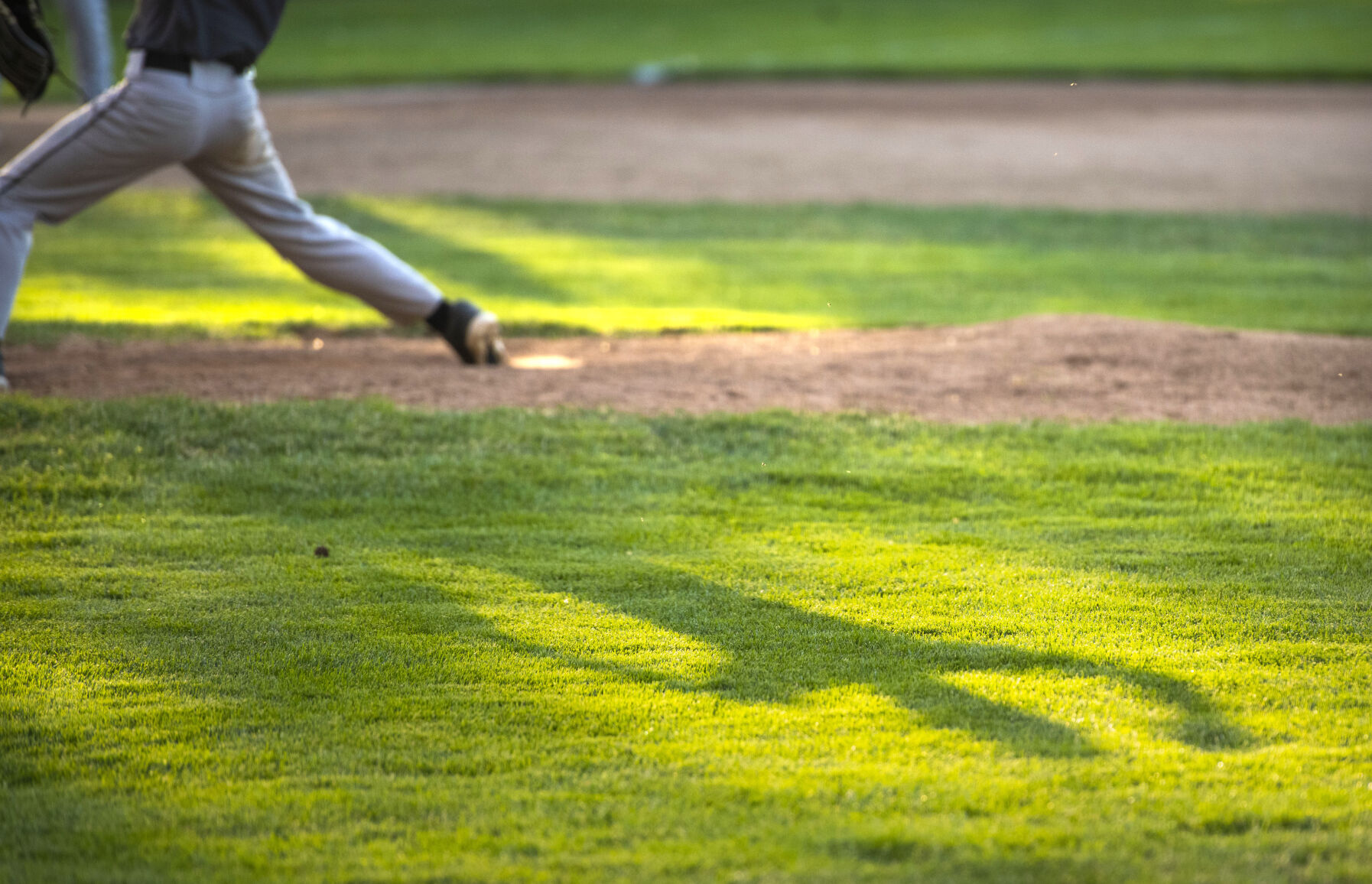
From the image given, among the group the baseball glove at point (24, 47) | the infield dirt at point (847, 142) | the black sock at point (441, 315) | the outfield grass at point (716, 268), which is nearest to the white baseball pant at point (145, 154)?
the baseball glove at point (24, 47)

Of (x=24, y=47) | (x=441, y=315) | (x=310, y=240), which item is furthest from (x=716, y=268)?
(x=24, y=47)

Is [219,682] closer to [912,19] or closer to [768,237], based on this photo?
[768,237]

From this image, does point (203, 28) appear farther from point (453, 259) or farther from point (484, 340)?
point (453, 259)

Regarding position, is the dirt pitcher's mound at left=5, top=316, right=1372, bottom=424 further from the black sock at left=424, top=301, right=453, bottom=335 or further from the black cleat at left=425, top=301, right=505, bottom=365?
the black sock at left=424, top=301, right=453, bottom=335

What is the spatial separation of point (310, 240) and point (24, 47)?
134 centimetres

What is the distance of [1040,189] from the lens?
13.3 m

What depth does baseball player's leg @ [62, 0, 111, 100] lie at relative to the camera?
1188 cm

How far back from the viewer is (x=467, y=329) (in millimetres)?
6098

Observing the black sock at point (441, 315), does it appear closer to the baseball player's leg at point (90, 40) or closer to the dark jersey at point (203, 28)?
the dark jersey at point (203, 28)

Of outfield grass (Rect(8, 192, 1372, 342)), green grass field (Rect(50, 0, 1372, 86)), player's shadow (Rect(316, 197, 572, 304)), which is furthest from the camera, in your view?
green grass field (Rect(50, 0, 1372, 86))

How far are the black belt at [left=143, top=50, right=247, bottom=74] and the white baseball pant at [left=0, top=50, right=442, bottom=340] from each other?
2cm

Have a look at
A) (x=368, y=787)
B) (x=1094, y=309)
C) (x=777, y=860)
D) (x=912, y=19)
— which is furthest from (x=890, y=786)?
(x=912, y=19)

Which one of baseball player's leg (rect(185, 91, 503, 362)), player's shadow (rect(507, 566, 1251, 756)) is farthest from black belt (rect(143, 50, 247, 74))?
player's shadow (rect(507, 566, 1251, 756))

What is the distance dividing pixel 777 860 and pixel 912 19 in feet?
103
